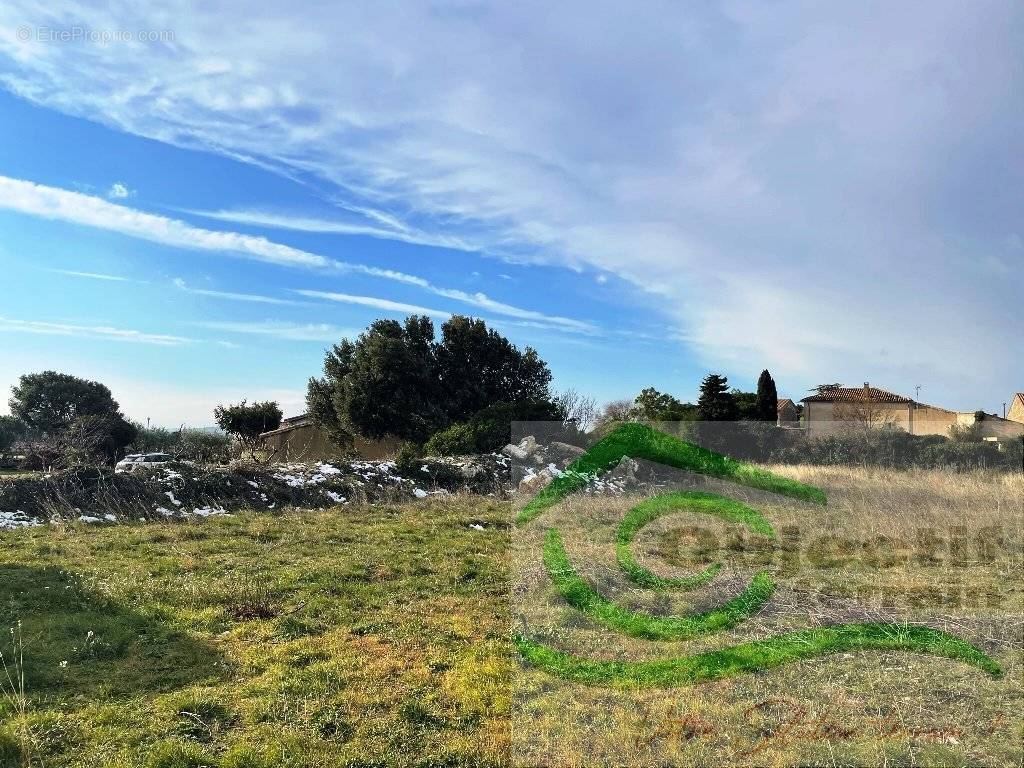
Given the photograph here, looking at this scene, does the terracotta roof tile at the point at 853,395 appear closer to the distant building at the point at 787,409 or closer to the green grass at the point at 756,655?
the distant building at the point at 787,409

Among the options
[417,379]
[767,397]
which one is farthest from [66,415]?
[767,397]

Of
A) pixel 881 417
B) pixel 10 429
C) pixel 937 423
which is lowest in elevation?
pixel 10 429

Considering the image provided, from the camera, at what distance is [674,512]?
29.7ft

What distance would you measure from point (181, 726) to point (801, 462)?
14.3 meters

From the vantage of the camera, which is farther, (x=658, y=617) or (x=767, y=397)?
(x=767, y=397)

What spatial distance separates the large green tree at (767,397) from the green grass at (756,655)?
2165 cm

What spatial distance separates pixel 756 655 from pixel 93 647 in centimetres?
423

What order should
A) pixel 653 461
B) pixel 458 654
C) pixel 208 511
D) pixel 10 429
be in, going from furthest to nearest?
pixel 10 429 < pixel 653 461 < pixel 208 511 < pixel 458 654

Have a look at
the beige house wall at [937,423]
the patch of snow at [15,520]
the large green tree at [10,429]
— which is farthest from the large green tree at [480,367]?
the large green tree at [10,429]

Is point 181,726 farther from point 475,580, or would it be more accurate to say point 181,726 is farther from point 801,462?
point 801,462

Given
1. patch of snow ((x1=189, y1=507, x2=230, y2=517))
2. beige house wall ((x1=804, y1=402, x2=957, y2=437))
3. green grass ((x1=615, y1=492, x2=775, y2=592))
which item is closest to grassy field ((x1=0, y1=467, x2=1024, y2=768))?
green grass ((x1=615, y1=492, x2=775, y2=592))

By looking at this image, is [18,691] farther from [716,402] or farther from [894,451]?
[716,402]

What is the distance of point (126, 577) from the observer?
5.90 m

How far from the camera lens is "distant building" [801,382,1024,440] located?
11.9m
